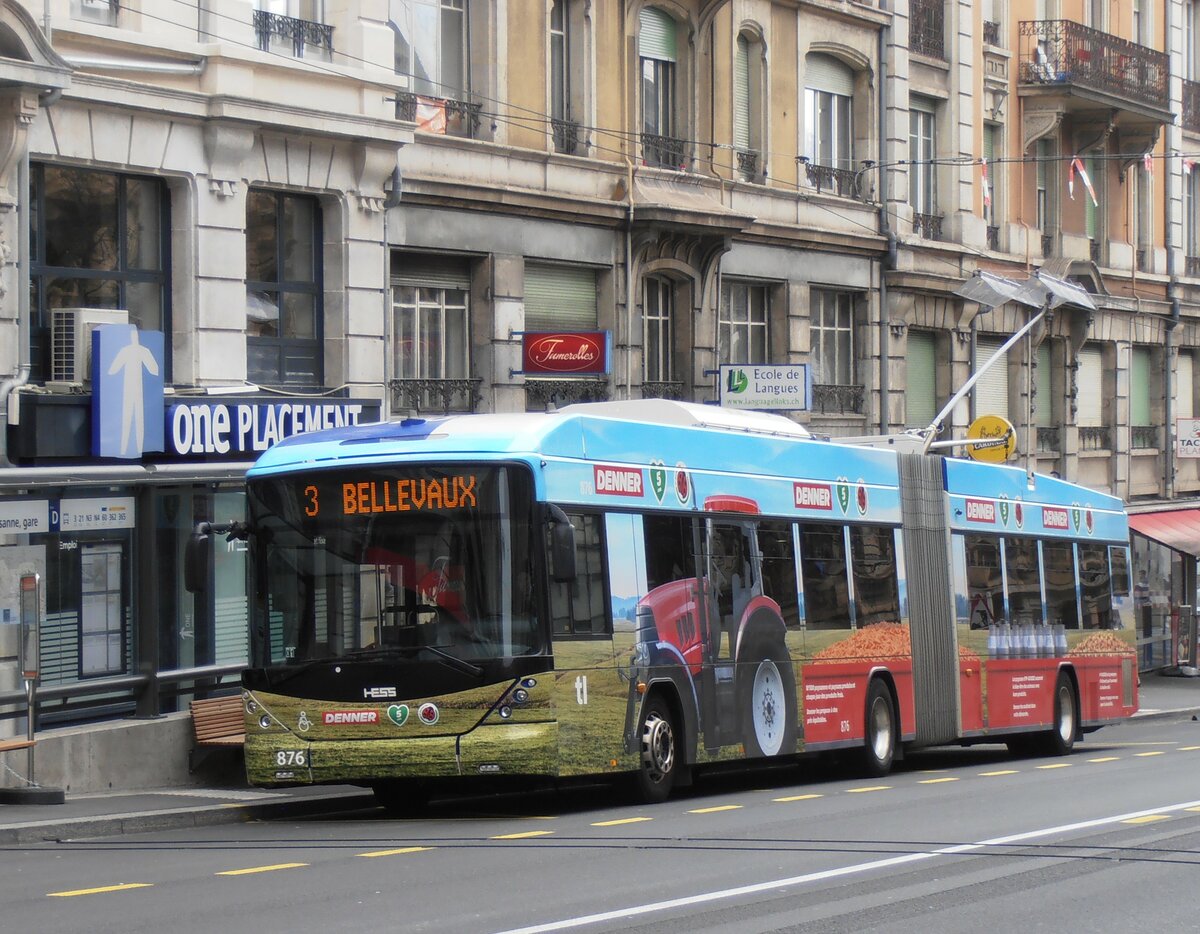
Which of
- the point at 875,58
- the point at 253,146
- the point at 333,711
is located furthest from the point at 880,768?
the point at 875,58

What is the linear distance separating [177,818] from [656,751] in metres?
3.65

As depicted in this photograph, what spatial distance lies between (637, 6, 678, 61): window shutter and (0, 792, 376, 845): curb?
14250 millimetres

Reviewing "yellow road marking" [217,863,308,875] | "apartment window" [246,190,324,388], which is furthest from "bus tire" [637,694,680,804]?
"apartment window" [246,190,324,388]

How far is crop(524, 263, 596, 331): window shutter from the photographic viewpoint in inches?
1029

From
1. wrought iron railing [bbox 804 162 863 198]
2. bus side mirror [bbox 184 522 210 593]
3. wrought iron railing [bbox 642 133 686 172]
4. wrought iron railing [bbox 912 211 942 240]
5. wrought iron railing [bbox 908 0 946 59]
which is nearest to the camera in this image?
bus side mirror [bbox 184 522 210 593]

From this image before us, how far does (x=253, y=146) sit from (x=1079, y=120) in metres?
22.7

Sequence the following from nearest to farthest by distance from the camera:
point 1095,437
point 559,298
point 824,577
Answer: point 824,577
point 559,298
point 1095,437

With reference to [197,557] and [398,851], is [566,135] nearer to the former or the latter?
[197,557]

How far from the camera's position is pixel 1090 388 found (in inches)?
1599

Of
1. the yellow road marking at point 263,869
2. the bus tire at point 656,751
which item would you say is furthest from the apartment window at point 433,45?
the yellow road marking at point 263,869

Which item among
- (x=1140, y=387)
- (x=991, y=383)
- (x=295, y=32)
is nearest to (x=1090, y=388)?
(x=1140, y=387)

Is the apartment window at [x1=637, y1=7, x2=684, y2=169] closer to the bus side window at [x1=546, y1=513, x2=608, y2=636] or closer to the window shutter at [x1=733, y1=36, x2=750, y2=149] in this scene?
the window shutter at [x1=733, y1=36, x2=750, y2=149]

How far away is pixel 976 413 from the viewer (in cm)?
3638

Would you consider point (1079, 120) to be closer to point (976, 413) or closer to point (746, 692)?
point (976, 413)
